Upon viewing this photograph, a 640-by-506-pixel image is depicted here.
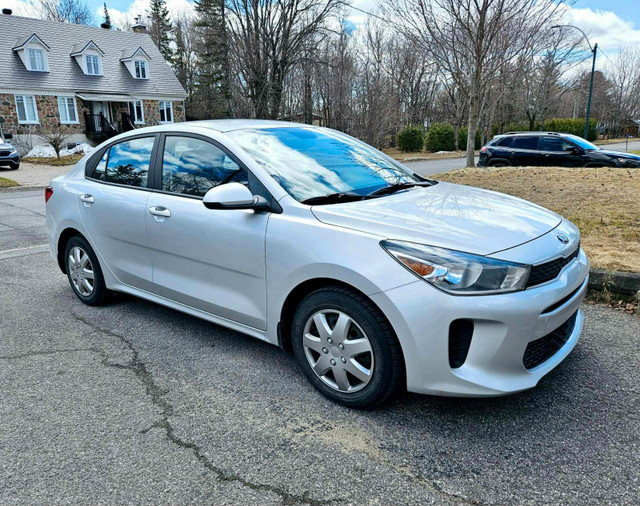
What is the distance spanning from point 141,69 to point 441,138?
73.5ft

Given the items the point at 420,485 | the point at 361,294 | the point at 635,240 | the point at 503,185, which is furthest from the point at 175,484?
the point at 503,185

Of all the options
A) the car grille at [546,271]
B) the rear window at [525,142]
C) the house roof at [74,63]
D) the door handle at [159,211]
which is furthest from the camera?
the house roof at [74,63]

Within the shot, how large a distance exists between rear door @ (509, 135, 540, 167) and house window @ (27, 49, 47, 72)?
1167 inches

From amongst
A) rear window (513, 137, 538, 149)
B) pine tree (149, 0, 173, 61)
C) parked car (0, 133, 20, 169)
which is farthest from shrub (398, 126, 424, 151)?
pine tree (149, 0, 173, 61)

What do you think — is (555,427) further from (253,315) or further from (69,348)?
(69,348)

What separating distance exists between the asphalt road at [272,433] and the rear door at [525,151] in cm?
1266

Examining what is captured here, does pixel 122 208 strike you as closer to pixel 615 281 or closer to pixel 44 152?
pixel 615 281

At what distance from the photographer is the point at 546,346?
2.65 m

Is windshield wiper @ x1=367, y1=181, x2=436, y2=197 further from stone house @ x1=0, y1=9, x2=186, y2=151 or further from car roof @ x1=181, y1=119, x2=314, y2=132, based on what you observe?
stone house @ x1=0, y1=9, x2=186, y2=151

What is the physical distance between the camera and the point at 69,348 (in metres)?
3.66

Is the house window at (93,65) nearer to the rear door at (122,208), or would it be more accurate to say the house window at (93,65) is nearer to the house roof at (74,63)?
the house roof at (74,63)

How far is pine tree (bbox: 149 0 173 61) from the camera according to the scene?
54000mm

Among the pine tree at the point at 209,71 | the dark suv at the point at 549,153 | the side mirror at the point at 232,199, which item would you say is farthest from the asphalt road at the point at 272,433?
the pine tree at the point at 209,71

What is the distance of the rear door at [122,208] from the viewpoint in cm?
383
